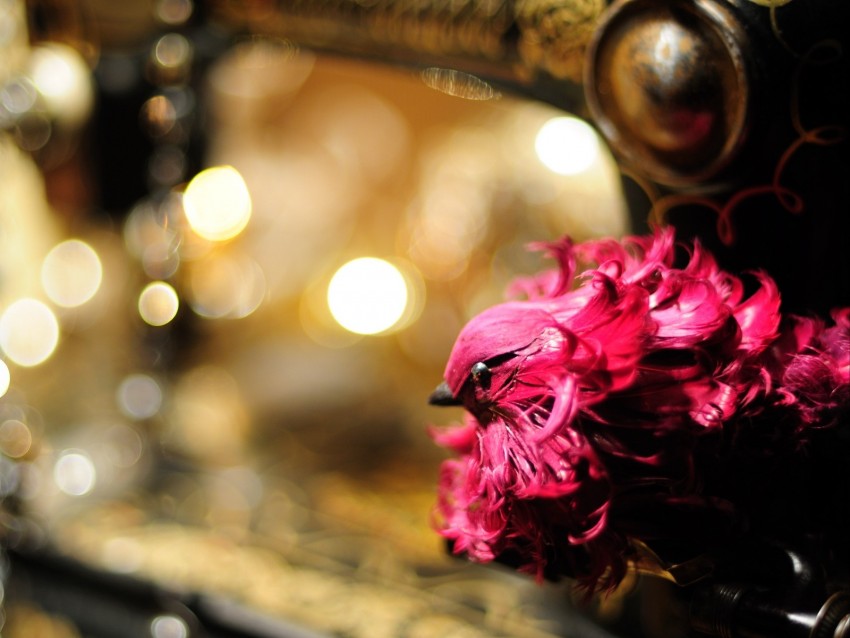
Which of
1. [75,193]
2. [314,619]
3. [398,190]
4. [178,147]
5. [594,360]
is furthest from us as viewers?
[398,190]

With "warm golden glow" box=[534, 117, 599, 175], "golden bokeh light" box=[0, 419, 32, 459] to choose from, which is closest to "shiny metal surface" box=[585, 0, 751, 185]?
"warm golden glow" box=[534, 117, 599, 175]

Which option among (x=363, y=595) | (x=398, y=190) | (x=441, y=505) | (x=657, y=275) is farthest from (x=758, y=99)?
(x=398, y=190)

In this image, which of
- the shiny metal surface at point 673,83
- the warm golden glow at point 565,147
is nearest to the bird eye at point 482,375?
the shiny metal surface at point 673,83

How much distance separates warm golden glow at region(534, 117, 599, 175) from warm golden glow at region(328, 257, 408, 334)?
19cm

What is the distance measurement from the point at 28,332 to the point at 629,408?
26.8 inches

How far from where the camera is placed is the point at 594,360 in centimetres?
26

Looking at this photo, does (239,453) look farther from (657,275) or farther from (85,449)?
(657,275)

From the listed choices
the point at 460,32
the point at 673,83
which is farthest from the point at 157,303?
the point at 673,83

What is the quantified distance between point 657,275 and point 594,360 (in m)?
0.05

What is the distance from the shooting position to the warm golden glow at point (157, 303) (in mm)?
659

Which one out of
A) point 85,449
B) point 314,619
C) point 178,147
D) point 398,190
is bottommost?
point 314,619

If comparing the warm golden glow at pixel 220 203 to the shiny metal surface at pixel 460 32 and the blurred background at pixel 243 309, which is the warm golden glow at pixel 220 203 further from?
the shiny metal surface at pixel 460 32

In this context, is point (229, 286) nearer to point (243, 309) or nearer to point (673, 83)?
point (243, 309)

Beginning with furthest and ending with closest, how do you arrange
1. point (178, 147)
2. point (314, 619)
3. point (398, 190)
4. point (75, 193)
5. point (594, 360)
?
point (398, 190) < point (75, 193) < point (178, 147) < point (314, 619) < point (594, 360)
